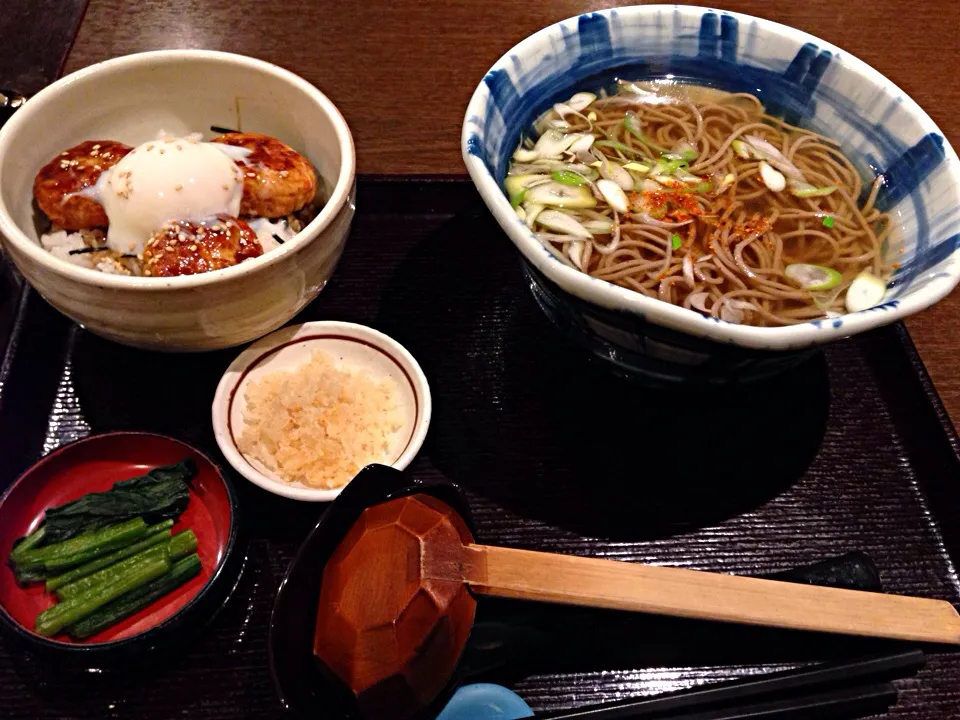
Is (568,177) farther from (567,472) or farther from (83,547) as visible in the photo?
(83,547)

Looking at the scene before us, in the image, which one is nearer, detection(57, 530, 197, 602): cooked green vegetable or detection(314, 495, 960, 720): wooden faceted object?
detection(314, 495, 960, 720): wooden faceted object

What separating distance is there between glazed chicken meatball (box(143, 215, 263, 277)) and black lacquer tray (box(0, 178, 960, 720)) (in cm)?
25

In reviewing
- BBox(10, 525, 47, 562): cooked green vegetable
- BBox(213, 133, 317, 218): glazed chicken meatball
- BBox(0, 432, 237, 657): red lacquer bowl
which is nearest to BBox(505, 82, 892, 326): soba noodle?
BBox(213, 133, 317, 218): glazed chicken meatball

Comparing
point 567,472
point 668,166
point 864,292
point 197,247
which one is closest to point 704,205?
point 668,166

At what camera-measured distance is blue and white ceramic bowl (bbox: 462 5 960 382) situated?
39.4 inches

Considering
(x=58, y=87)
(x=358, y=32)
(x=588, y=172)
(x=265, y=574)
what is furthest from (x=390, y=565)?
(x=358, y=32)

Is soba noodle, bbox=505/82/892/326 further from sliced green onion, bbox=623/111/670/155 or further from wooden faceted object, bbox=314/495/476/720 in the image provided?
wooden faceted object, bbox=314/495/476/720

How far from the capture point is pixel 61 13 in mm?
2002

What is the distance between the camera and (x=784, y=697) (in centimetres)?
97

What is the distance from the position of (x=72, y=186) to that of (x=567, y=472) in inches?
42.3

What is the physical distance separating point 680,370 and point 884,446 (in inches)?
20.2

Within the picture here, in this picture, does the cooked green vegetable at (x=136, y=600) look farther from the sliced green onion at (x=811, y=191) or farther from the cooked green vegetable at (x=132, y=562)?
the sliced green onion at (x=811, y=191)

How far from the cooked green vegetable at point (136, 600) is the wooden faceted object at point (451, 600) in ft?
0.87

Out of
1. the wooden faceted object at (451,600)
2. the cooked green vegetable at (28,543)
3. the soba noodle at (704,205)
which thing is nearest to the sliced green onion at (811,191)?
the soba noodle at (704,205)
